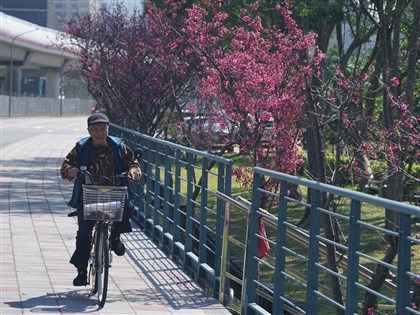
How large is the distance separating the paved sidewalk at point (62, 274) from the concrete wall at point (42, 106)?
66.8 meters

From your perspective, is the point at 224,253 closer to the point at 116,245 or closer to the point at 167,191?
the point at 116,245

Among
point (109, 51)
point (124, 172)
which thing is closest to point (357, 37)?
point (109, 51)

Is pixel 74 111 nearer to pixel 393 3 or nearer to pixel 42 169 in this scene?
pixel 42 169

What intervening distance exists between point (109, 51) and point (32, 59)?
67295mm

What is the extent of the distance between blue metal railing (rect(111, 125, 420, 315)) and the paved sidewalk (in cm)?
25

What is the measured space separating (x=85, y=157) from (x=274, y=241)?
6.83 feet

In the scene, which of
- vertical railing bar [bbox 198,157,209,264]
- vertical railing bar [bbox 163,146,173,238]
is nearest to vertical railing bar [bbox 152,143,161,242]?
vertical railing bar [bbox 163,146,173,238]

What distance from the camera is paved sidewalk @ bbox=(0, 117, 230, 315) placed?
9977 millimetres

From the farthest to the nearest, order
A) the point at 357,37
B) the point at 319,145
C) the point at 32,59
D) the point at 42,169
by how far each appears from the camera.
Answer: the point at 32,59 < the point at 42,169 < the point at 357,37 < the point at 319,145

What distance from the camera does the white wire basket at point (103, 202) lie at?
9680 millimetres

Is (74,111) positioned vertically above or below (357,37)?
below

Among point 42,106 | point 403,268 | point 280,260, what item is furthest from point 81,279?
point 42,106

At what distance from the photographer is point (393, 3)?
17.7m

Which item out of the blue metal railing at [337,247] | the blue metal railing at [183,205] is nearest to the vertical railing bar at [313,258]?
the blue metal railing at [337,247]
